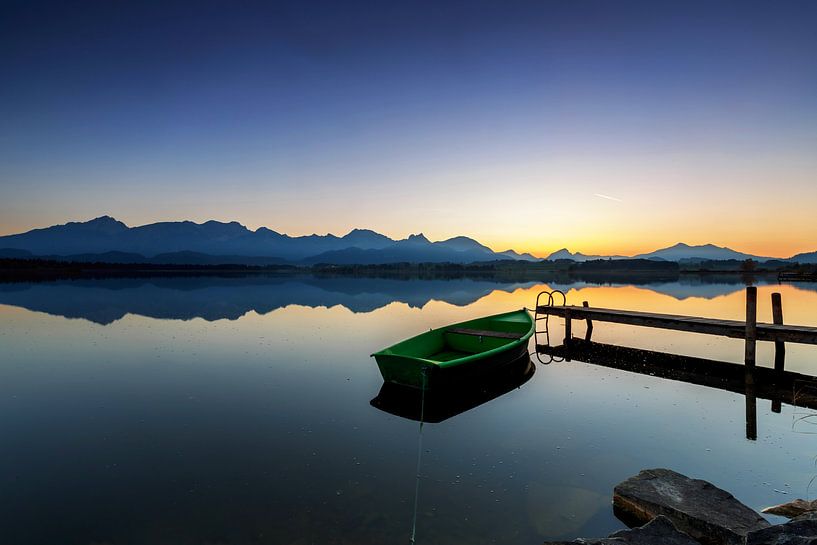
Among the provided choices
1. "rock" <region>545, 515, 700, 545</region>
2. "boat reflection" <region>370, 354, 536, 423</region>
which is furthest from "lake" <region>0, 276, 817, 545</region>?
"rock" <region>545, 515, 700, 545</region>

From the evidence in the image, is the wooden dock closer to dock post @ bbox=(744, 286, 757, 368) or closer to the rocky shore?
dock post @ bbox=(744, 286, 757, 368)

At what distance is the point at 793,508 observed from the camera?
254 inches

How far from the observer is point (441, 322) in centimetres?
3116


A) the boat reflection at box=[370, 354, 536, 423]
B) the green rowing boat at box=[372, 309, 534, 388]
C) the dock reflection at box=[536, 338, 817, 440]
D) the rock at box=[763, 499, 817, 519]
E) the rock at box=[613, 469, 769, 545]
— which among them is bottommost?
the dock reflection at box=[536, 338, 817, 440]

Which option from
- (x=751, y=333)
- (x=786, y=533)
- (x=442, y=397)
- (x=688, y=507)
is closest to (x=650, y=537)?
(x=688, y=507)

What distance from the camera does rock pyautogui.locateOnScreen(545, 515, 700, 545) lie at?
492 cm

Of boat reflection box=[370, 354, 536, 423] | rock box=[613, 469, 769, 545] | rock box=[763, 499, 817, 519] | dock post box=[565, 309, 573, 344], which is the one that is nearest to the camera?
rock box=[613, 469, 769, 545]

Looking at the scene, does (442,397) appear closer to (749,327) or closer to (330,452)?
(330,452)

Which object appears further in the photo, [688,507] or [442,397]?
[442,397]

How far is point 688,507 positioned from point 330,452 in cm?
618

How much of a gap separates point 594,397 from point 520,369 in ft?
12.0

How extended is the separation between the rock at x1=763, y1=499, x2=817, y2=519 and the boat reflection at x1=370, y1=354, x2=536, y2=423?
6408mm

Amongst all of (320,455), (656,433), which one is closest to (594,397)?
(656,433)

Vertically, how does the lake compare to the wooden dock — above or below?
below
